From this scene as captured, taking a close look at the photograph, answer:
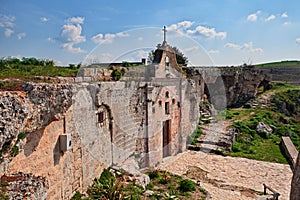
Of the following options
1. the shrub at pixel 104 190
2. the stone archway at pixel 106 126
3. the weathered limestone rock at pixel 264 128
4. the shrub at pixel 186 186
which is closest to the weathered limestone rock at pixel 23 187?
the shrub at pixel 104 190

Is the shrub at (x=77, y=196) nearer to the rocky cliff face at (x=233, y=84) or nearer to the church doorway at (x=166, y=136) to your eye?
the church doorway at (x=166, y=136)

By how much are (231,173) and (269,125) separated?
1030cm

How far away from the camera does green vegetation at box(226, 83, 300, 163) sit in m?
16.0

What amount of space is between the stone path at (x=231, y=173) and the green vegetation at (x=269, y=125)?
4.23ft

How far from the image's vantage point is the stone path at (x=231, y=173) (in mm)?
10651

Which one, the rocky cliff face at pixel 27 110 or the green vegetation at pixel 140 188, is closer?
the rocky cliff face at pixel 27 110

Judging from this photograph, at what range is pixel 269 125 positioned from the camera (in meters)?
21.2

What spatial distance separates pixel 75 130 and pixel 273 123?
19.3m

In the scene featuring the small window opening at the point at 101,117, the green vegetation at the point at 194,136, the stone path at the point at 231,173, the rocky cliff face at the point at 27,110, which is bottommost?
the stone path at the point at 231,173

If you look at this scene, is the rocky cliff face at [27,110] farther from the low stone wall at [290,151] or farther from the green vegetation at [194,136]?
the low stone wall at [290,151]

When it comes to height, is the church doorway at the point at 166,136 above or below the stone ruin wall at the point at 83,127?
below

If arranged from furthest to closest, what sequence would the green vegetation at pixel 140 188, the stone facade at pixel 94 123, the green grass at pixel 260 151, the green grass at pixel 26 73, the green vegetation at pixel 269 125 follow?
the green vegetation at pixel 269 125 < the green grass at pixel 260 151 < the green grass at pixel 26 73 < the green vegetation at pixel 140 188 < the stone facade at pixel 94 123

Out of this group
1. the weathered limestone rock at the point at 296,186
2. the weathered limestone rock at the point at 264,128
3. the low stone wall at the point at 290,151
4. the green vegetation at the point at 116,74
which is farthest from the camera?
the weathered limestone rock at the point at 264,128

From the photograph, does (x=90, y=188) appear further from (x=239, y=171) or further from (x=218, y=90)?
(x=218, y=90)
